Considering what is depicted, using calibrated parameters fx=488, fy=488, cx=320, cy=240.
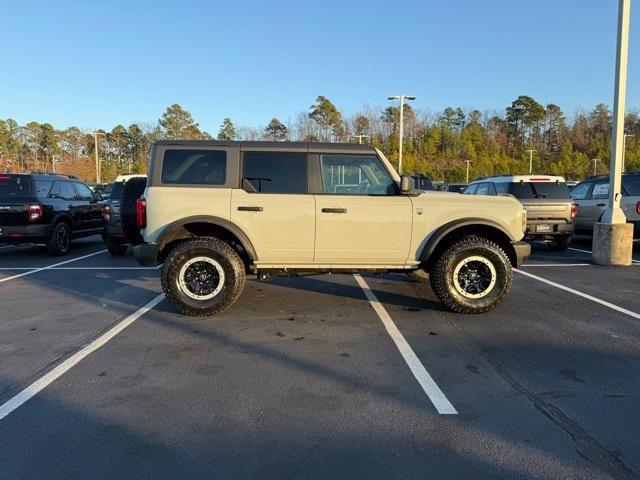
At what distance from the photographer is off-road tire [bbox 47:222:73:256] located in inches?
440

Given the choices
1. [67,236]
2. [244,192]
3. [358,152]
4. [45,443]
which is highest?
[358,152]

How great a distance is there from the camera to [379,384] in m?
4.08

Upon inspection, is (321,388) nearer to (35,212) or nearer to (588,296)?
(588,296)

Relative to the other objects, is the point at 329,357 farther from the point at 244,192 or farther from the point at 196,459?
the point at 244,192

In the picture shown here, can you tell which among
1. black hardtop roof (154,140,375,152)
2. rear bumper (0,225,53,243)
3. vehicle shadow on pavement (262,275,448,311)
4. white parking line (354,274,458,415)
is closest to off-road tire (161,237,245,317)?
black hardtop roof (154,140,375,152)

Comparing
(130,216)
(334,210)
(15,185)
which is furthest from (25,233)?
(334,210)

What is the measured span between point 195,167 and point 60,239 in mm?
7105

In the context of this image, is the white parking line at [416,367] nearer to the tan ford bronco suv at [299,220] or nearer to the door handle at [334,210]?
the tan ford bronco suv at [299,220]

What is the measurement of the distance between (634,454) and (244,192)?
15.3 feet

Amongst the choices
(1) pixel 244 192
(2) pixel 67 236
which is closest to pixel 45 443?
(1) pixel 244 192

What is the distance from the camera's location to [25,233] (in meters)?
10.6

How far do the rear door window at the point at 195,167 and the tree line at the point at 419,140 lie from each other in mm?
51576

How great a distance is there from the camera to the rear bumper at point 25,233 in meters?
10.5

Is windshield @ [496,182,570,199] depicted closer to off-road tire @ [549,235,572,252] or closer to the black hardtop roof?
off-road tire @ [549,235,572,252]
